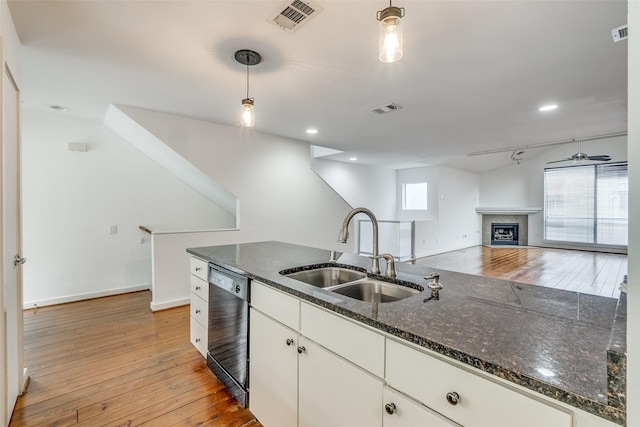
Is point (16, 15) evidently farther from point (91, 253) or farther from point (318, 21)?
point (91, 253)

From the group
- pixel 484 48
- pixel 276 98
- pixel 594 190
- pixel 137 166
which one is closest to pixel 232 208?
pixel 137 166

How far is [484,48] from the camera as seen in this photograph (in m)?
2.11

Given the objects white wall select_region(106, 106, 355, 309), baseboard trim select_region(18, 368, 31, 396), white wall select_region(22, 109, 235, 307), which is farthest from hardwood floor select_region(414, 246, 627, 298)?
baseboard trim select_region(18, 368, 31, 396)

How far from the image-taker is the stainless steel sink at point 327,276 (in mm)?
1903

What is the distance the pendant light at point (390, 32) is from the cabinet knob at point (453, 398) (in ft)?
4.15

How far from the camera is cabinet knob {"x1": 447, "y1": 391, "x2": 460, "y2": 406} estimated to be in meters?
0.80

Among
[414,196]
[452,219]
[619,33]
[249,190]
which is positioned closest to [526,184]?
[452,219]

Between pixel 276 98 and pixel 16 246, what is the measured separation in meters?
2.39

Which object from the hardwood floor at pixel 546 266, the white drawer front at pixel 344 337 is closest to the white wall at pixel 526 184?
the hardwood floor at pixel 546 266

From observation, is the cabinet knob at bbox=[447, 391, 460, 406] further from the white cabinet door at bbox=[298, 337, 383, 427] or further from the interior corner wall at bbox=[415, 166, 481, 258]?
the interior corner wall at bbox=[415, 166, 481, 258]

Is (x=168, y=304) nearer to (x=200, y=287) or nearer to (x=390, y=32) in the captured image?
(x=200, y=287)

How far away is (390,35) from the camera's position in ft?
4.02

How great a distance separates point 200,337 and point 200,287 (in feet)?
1.35

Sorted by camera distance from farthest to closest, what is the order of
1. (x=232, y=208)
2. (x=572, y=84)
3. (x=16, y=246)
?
(x=232, y=208) < (x=572, y=84) < (x=16, y=246)
